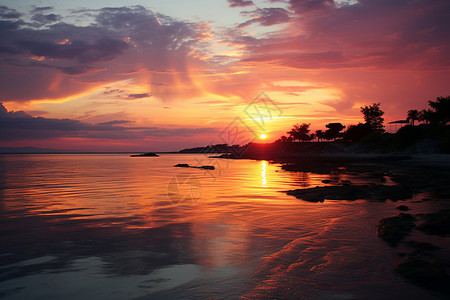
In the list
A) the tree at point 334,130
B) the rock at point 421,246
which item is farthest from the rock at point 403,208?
the tree at point 334,130

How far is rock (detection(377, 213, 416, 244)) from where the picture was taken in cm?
942

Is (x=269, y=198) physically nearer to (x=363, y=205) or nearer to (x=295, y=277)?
(x=363, y=205)

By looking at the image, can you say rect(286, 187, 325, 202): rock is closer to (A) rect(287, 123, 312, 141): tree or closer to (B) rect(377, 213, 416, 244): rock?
(B) rect(377, 213, 416, 244): rock

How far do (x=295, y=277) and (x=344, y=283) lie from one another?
3.44 ft

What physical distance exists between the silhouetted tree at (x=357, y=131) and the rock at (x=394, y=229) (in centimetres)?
11355

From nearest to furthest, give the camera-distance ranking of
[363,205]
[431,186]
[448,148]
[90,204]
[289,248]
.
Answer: [289,248] → [363,205] → [90,204] → [431,186] → [448,148]

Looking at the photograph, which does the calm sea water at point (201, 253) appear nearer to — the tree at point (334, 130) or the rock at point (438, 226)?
the rock at point (438, 226)

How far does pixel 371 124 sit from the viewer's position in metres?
122

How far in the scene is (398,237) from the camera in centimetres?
948

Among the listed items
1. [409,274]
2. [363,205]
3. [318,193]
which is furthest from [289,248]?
[318,193]

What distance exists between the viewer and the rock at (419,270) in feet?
21.1

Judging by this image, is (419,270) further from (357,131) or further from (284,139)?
(284,139)

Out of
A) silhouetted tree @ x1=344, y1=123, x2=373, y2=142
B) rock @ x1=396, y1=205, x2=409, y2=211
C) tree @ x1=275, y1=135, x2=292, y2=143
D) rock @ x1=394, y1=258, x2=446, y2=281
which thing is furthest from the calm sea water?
tree @ x1=275, y1=135, x2=292, y2=143

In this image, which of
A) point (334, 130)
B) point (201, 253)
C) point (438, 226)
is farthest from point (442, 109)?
point (201, 253)
